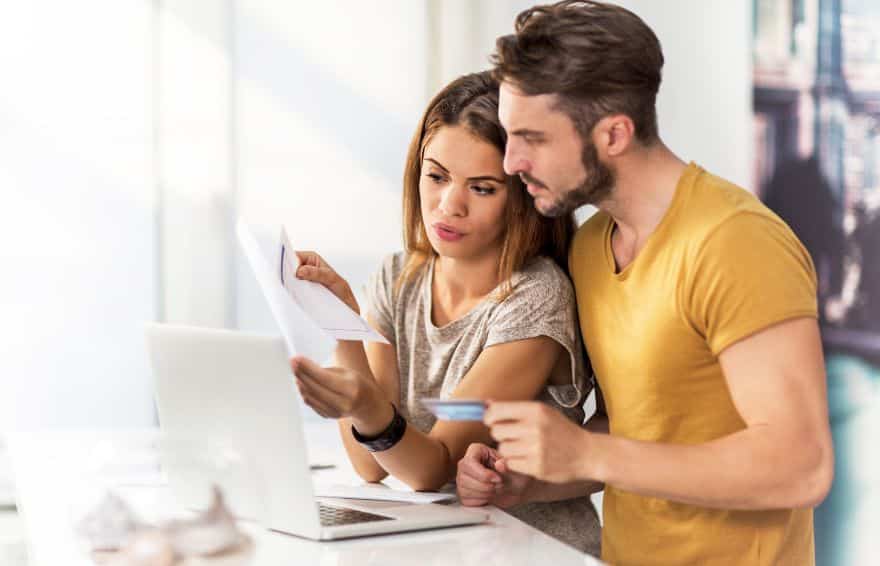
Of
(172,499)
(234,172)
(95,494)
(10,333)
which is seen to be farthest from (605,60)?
(10,333)

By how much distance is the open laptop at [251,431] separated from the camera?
1.29m

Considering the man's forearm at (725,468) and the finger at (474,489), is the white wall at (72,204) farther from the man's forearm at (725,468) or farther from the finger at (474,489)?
the man's forearm at (725,468)

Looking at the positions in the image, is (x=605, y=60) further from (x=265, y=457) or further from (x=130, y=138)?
(x=130, y=138)

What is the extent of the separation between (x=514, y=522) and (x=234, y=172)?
202cm

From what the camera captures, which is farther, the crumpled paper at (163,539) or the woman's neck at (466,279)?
the woman's neck at (466,279)

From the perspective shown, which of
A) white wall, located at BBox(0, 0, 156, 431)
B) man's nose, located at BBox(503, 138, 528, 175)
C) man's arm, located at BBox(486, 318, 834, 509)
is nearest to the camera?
man's arm, located at BBox(486, 318, 834, 509)

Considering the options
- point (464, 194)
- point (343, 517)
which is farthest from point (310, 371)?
point (464, 194)

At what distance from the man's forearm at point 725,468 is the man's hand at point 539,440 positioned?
0.01 meters

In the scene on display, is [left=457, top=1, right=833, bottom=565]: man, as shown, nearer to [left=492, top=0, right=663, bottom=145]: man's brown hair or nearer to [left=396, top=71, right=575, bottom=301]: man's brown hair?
[left=492, top=0, right=663, bottom=145]: man's brown hair

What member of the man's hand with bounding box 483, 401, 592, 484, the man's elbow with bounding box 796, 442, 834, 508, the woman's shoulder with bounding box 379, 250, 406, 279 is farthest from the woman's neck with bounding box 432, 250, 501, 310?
the man's elbow with bounding box 796, 442, 834, 508

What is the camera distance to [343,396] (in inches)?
57.8

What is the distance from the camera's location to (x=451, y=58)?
11.3 ft

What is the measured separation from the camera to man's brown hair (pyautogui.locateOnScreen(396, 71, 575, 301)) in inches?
65.7

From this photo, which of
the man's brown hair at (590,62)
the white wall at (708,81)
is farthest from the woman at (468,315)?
the white wall at (708,81)
